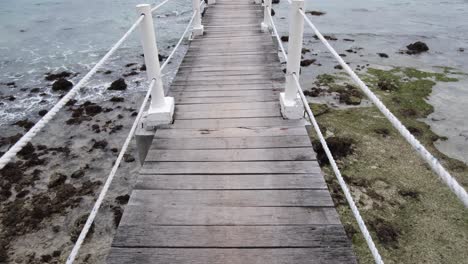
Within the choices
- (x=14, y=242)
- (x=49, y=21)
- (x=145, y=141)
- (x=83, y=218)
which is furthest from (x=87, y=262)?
(x=49, y=21)

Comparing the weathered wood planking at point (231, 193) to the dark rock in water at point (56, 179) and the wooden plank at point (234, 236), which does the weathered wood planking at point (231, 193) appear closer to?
the wooden plank at point (234, 236)

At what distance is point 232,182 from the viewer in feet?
8.46

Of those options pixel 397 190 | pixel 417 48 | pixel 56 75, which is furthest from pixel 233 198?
pixel 417 48

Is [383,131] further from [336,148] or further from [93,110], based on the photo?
[93,110]

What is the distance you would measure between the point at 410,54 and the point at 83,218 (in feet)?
42.9

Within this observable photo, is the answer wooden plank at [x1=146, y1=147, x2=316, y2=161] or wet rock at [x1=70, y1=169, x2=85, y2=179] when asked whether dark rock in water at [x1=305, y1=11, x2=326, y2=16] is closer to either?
wet rock at [x1=70, y1=169, x2=85, y2=179]

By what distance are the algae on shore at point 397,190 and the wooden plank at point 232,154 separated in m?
2.44

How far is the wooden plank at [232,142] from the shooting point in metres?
3.01

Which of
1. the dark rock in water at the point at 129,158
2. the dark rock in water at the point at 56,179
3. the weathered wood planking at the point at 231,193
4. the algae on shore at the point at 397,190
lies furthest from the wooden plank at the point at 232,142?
the dark rock in water at the point at 56,179

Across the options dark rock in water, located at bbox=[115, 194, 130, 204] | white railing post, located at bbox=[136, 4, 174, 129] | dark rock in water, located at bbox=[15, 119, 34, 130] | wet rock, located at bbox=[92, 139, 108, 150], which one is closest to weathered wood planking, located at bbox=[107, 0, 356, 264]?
white railing post, located at bbox=[136, 4, 174, 129]

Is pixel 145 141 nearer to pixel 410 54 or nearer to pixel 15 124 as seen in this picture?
pixel 15 124

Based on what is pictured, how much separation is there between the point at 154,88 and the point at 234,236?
5.99 feet

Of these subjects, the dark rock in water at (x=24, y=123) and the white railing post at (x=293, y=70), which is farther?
the dark rock in water at (x=24, y=123)

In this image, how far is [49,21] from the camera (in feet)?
65.8
